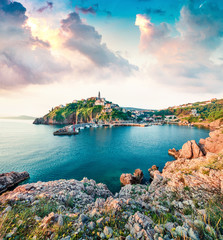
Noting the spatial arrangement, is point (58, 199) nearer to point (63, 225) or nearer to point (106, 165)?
point (63, 225)

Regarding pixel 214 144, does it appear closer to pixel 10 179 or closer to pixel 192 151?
pixel 192 151

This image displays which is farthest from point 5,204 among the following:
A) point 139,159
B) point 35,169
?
point 139,159

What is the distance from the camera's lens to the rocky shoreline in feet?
13.9

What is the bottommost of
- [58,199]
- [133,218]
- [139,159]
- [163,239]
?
[139,159]

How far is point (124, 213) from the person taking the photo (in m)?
5.73

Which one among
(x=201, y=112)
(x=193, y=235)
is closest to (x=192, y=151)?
(x=193, y=235)

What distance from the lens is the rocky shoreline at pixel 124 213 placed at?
4.24 metres

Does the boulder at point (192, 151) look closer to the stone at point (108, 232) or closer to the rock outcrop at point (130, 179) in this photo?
the rock outcrop at point (130, 179)

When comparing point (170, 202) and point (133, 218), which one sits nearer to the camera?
point (133, 218)

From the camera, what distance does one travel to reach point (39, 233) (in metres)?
4.30

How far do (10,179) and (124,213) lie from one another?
18971 mm

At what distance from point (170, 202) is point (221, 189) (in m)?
3.75

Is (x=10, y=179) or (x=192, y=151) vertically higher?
(x=192, y=151)

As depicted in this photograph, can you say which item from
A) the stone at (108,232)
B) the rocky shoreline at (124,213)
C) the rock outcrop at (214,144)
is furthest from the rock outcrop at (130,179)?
the rock outcrop at (214,144)
